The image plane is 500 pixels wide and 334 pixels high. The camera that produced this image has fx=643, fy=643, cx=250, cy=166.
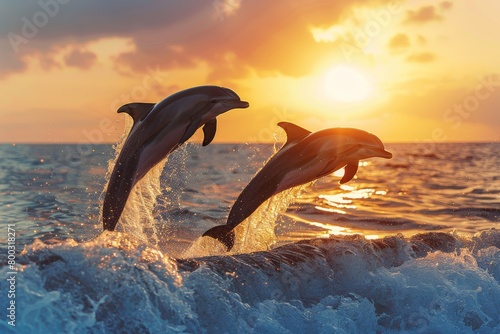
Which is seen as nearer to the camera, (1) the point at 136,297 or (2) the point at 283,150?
(1) the point at 136,297

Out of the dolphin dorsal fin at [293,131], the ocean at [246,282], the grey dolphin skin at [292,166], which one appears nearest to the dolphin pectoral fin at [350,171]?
the grey dolphin skin at [292,166]

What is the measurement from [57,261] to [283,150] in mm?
3961

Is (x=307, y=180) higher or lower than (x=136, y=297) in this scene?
higher

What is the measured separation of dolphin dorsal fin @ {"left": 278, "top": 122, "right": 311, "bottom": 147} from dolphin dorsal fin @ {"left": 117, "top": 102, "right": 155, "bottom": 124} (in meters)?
1.80

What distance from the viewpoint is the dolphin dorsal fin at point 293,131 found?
28.6ft

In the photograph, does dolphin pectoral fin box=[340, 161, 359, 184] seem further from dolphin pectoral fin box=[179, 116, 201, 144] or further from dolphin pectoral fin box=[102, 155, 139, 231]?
dolphin pectoral fin box=[102, 155, 139, 231]

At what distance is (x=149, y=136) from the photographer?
813 centimetres

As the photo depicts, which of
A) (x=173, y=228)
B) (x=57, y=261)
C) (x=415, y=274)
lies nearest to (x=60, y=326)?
(x=57, y=261)

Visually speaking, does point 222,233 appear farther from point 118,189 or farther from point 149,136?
point 149,136

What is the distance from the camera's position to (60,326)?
5.06m

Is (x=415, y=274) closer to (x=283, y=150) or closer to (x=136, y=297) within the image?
(x=283, y=150)

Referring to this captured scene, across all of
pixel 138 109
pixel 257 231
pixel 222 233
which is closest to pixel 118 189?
pixel 138 109

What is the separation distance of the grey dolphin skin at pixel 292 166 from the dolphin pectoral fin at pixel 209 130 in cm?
93

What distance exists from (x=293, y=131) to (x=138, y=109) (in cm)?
209
